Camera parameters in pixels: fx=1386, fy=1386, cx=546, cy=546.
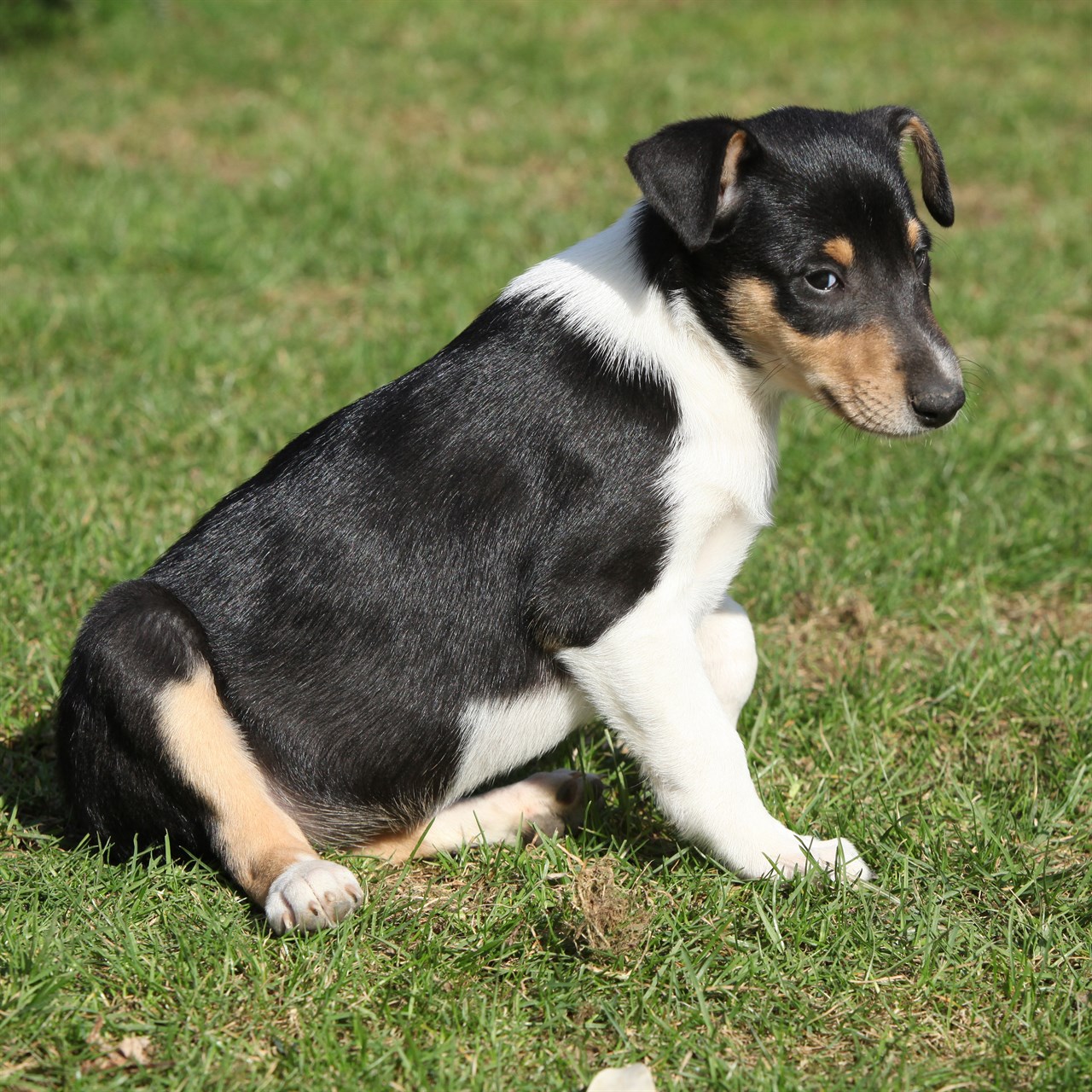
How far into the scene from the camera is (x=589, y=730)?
4484mm

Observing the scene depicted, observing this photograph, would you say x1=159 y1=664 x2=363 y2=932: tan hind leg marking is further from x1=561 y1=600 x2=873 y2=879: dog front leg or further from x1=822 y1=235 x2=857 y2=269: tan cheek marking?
x1=822 y1=235 x2=857 y2=269: tan cheek marking

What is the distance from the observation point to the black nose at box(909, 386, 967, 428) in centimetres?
351

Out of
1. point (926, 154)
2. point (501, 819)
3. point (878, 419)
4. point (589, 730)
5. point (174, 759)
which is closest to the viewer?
point (174, 759)

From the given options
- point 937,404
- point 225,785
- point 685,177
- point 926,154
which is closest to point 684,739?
point 937,404

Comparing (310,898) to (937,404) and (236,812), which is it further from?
(937,404)

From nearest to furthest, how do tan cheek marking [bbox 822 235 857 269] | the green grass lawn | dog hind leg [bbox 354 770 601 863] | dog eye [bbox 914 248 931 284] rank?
the green grass lawn < tan cheek marking [bbox 822 235 857 269] < dog eye [bbox 914 248 931 284] < dog hind leg [bbox 354 770 601 863]

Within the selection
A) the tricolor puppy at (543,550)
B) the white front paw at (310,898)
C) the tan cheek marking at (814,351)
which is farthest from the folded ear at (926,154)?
the white front paw at (310,898)

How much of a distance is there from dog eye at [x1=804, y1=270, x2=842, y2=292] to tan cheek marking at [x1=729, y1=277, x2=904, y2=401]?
0.35 feet

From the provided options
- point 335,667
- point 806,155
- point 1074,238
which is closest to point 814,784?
point 335,667

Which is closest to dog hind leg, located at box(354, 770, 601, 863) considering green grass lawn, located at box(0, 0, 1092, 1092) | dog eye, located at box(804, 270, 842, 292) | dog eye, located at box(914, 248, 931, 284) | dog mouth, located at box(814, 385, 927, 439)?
green grass lawn, located at box(0, 0, 1092, 1092)

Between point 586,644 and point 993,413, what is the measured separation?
376 centimetres

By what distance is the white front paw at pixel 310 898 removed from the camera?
3342 mm

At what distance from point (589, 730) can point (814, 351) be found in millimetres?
1522

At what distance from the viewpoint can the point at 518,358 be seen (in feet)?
12.1
